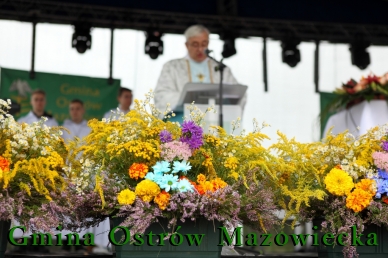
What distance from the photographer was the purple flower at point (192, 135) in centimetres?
208

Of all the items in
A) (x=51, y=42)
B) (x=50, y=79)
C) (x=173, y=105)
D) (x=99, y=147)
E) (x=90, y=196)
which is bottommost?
(x=90, y=196)

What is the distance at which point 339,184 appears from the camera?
7.16ft

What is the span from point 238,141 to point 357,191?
45cm

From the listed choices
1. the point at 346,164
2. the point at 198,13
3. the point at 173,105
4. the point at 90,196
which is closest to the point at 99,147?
the point at 90,196

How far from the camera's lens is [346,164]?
2.29m

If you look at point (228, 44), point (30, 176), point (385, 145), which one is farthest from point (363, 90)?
point (228, 44)

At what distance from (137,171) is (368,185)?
2.68 feet

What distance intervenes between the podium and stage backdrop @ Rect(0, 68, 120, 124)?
344 cm

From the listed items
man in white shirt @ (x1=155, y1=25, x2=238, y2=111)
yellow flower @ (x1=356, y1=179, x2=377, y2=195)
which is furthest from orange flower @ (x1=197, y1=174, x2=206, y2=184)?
man in white shirt @ (x1=155, y1=25, x2=238, y2=111)

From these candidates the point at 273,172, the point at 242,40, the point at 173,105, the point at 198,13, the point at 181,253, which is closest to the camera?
the point at 181,253

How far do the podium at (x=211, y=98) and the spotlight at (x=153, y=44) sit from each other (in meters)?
3.30

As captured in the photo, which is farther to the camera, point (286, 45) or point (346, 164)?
point (286, 45)

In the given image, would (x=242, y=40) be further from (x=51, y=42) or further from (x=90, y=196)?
(x=90, y=196)

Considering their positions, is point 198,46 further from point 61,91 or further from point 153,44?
point 61,91
